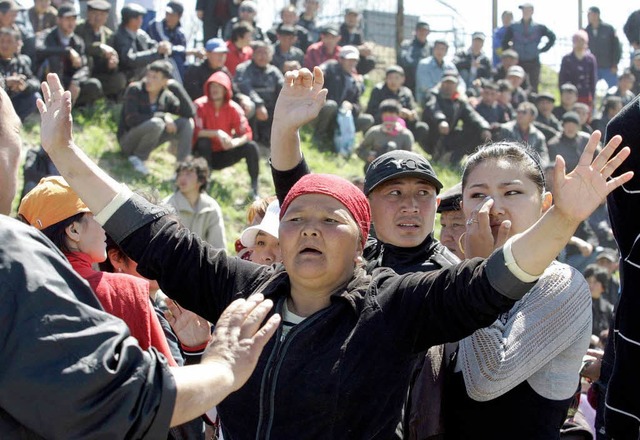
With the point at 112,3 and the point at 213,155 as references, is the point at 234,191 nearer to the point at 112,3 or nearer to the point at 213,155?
the point at 213,155

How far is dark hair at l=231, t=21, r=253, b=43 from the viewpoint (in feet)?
44.4

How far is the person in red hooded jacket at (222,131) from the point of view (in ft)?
38.1

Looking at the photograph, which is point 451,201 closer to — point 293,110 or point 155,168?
point 293,110

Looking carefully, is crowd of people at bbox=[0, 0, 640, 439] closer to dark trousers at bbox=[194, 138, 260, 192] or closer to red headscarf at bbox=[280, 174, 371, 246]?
red headscarf at bbox=[280, 174, 371, 246]

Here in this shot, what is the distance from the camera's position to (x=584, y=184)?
2.38 meters

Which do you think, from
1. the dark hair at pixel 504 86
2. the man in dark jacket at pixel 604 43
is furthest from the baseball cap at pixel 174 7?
the man in dark jacket at pixel 604 43

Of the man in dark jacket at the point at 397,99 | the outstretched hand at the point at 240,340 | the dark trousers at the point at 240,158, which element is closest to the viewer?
the outstretched hand at the point at 240,340

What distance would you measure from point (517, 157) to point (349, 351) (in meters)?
1.10

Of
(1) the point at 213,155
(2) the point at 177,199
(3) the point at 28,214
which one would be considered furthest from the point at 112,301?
(1) the point at 213,155

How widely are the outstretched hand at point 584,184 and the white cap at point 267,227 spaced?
2.13 meters

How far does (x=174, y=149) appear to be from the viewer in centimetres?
1222

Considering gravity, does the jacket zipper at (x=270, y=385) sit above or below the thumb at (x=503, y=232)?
below

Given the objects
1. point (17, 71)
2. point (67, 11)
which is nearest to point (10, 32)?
point (17, 71)

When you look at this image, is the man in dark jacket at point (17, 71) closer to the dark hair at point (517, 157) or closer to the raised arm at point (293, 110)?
the raised arm at point (293, 110)
